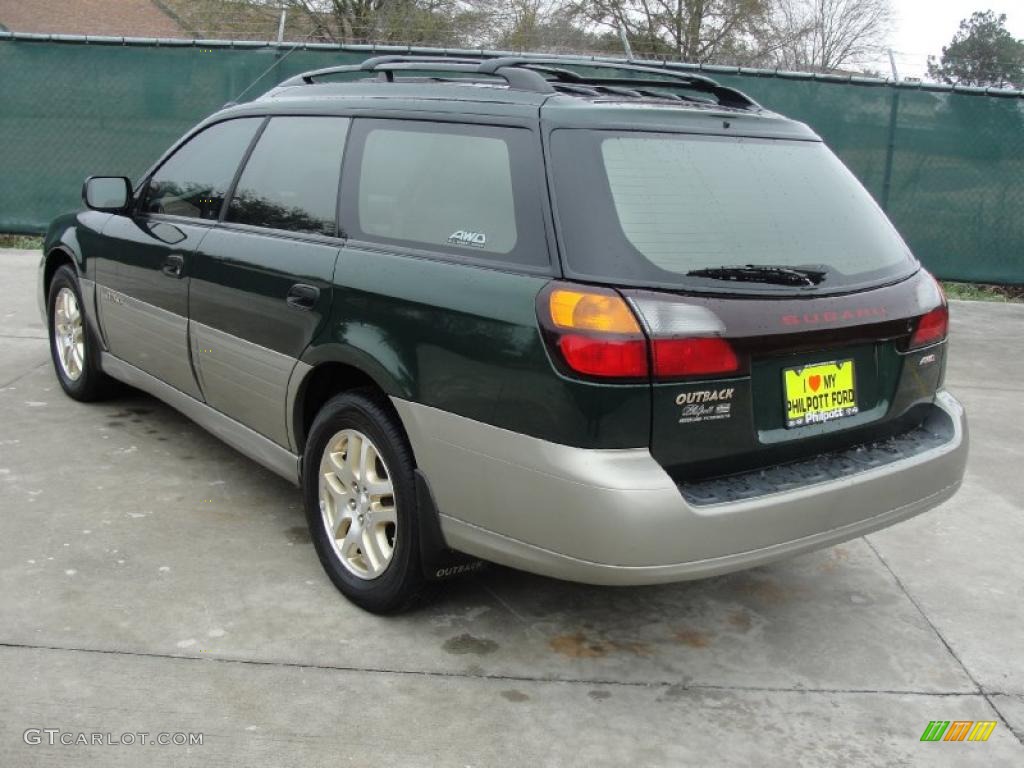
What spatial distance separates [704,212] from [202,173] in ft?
8.13

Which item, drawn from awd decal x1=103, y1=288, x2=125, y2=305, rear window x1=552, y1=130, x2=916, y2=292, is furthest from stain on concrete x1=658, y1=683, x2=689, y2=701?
awd decal x1=103, y1=288, x2=125, y2=305

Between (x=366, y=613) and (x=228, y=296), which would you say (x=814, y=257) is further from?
(x=228, y=296)

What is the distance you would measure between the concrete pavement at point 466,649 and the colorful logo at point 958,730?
0.03 m

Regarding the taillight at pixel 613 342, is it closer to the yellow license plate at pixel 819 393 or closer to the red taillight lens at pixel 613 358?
the red taillight lens at pixel 613 358

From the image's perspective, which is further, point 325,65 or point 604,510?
point 325,65

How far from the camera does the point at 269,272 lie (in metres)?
3.77

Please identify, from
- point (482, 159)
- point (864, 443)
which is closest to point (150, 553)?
point (482, 159)

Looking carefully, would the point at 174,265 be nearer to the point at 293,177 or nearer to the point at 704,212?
the point at 293,177

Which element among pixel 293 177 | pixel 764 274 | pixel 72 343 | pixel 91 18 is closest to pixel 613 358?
pixel 764 274

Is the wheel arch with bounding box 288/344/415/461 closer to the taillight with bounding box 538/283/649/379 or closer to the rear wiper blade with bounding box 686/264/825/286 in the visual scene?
the taillight with bounding box 538/283/649/379

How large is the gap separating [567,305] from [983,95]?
29.5 feet

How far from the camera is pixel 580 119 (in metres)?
2.99

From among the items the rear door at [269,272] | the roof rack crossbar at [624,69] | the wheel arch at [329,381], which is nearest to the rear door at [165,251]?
the rear door at [269,272]

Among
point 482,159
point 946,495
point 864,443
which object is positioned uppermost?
point 482,159
